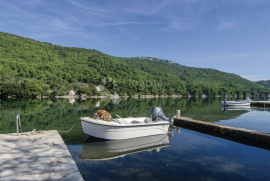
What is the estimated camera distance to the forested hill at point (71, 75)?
6950 cm

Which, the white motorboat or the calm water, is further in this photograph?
the white motorboat

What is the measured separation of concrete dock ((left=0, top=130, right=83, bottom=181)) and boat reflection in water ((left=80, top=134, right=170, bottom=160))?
129 cm

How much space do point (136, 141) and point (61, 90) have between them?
2760 inches

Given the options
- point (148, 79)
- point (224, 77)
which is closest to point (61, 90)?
point (148, 79)

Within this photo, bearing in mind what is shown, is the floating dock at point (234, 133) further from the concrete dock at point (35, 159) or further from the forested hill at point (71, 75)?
the forested hill at point (71, 75)

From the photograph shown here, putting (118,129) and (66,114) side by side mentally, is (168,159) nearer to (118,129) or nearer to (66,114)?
(118,129)

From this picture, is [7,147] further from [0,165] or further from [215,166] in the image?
[215,166]

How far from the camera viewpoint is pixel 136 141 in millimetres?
9797

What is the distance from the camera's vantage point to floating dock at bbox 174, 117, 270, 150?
10.0 metres

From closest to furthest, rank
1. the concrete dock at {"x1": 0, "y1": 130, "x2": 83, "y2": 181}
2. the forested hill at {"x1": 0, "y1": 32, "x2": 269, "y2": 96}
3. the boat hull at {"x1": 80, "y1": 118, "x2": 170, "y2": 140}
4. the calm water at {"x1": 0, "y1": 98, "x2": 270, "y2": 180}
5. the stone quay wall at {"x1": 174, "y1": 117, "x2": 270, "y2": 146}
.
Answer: the concrete dock at {"x1": 0, "y1": 130, "x2": 83, "y2": 181} < the calm water at {"x1": 0, "y1": 98, "x2": 270, "y2": 180} < the boat hull at {"x1": 80, "y1": 118, "x2": 170, "y2": 140} < the stone quay wall at {"x1": 174, "y1": 117, "x2": 270, "y2": 146} < the forested hill at {"x1": 0, "y1": 32, "x2": 269, "y2": 96}

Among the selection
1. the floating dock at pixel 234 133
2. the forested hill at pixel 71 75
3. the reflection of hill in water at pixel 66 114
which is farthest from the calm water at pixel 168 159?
the forested hill at pixel 71 75

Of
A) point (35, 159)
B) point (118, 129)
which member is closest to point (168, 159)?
point (118, 129)

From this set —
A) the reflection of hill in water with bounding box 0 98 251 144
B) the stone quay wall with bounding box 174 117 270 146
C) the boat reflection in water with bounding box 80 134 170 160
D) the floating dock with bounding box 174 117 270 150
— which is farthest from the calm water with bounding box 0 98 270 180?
the reflection of hill in water with bounding box 0 98 251 144

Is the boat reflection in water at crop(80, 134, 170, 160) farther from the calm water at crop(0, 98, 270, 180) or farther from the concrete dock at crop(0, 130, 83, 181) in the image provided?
the concrete dock at crop(0, 130, 83, 181)
